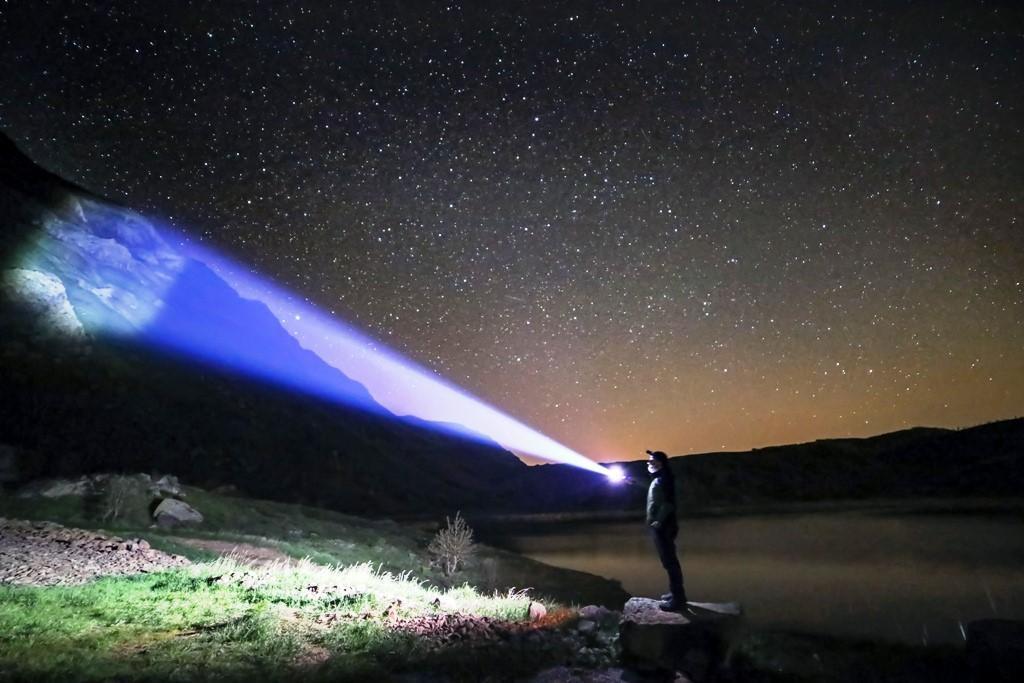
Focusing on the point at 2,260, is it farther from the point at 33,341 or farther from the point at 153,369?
the point at 153,369

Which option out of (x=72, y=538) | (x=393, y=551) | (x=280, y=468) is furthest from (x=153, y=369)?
(x=72, y=538)

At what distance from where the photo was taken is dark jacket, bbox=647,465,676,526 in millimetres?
12773

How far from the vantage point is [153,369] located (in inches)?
4906

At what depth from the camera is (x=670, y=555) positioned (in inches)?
508

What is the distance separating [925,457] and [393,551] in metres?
178

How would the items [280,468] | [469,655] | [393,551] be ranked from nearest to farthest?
[469,655] < [393,551] < [280,468]

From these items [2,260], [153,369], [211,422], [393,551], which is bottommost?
[393,551]

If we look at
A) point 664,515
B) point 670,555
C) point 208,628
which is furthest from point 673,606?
point 208,628

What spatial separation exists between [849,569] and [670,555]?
40.7 meters

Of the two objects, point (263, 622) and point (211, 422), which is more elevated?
point (211, 422)

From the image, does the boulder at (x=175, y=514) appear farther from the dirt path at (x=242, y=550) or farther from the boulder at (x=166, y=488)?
the dirt path at (x=242, y=550)

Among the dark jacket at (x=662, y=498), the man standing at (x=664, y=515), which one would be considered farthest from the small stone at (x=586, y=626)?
the dark jacket at (x=662, y=498)

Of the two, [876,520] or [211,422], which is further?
[211,422]

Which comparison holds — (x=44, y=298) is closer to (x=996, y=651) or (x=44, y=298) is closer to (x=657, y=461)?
(x=657, y=461)
